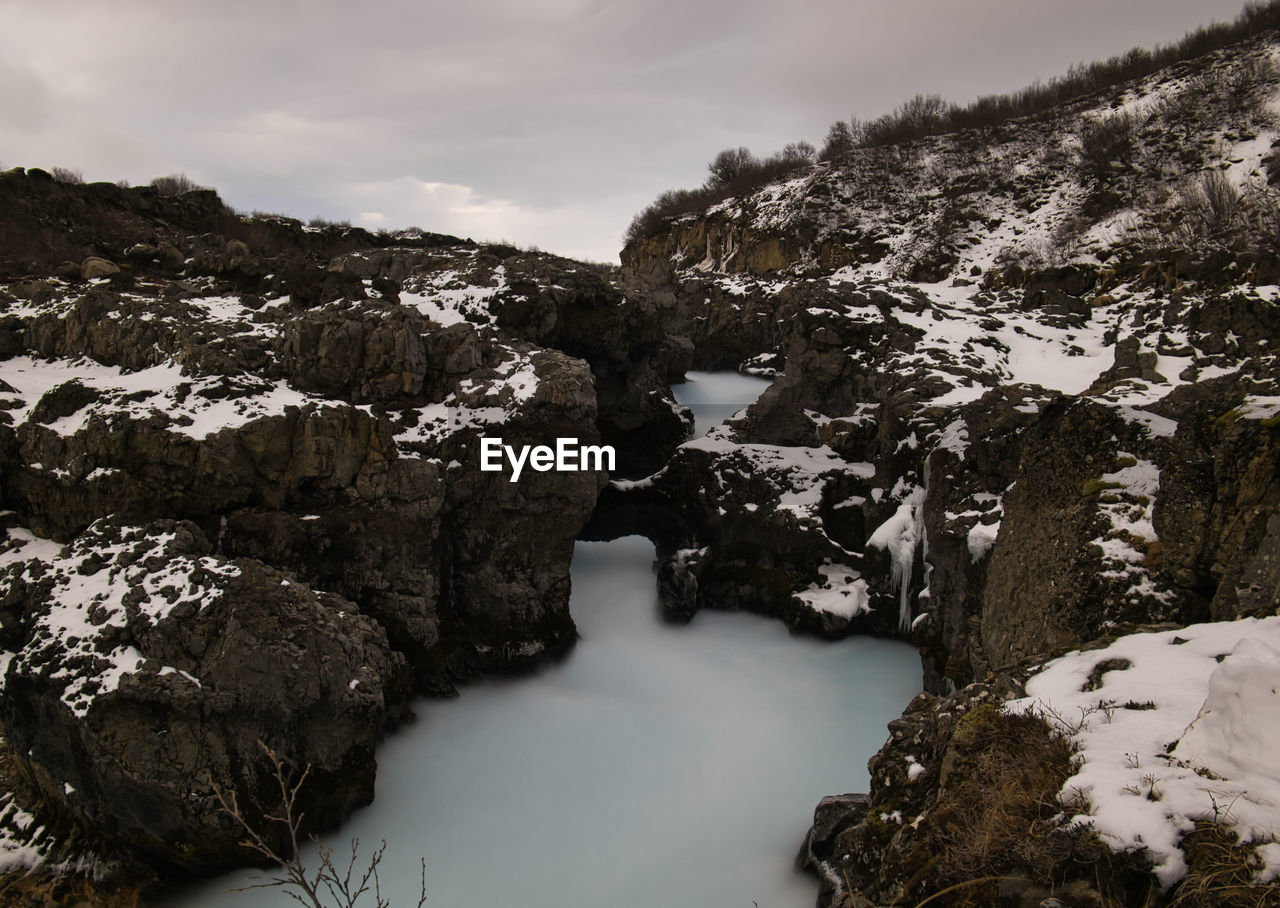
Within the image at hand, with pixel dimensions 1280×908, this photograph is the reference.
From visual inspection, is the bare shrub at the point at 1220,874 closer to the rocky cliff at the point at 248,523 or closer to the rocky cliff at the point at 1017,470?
the rocky cliff at the point at 1017,470

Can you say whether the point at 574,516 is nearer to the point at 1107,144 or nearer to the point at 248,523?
the point at 248,523

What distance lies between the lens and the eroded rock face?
367 inches

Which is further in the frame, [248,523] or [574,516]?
[574,516]

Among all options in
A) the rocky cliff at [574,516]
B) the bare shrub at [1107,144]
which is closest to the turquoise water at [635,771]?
the rocky cliff at [574,516]

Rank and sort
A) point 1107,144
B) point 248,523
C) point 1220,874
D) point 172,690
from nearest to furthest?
point 1220,874
point 172,690
point 248,523
point 1107,144

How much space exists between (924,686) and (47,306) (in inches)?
760

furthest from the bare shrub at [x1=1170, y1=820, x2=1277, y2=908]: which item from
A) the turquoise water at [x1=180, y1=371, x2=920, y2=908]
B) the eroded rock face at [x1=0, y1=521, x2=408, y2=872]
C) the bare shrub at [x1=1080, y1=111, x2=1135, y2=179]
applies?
the bare shrub at [x1=1080, y1=111, x2=1135, y2=179]

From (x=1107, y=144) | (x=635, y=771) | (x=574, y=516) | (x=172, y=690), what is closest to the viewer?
(x=172, y=690)

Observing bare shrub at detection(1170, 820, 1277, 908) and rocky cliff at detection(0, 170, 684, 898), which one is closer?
bare shrub at detection(1170, 820, 1277, 908)

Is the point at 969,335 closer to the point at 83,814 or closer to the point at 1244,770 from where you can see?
the point at 1244,770

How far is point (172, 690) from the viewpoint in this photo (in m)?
9.41

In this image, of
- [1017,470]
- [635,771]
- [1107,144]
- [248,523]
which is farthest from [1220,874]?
[1107,144]

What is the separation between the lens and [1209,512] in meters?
7.21

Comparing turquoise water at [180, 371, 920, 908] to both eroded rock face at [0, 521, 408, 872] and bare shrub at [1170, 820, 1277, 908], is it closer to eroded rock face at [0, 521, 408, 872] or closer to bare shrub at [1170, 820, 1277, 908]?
eroded rock face at [0, 521, 408, 872]
